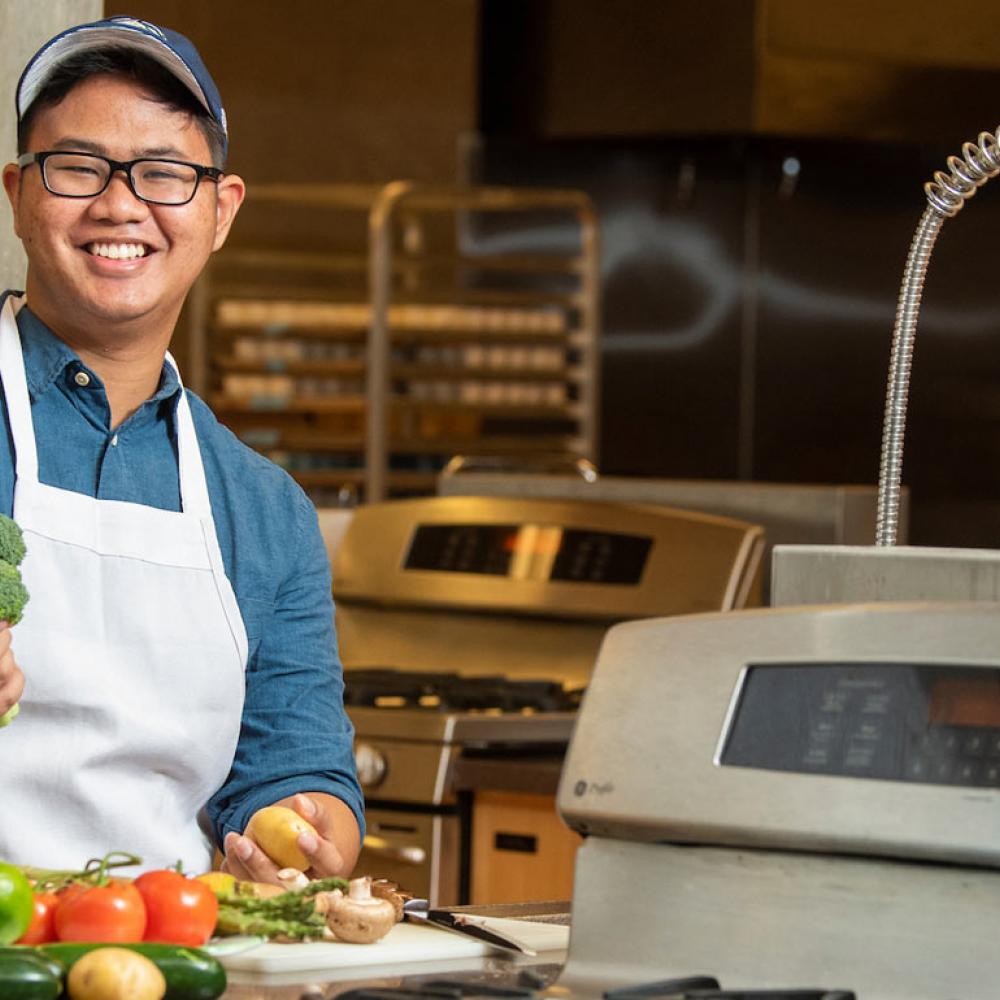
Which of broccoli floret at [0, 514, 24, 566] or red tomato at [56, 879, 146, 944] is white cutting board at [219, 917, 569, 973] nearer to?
red tomato at [56, 879, 146, 944]

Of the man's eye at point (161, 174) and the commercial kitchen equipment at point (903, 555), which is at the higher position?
the man's eye at point (161, 174)

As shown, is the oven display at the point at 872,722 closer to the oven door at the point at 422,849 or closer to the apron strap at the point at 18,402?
the apron strap at the point at 18,402

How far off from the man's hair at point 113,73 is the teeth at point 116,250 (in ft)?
0.45

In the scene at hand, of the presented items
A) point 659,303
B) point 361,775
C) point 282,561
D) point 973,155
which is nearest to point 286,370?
point 659,303

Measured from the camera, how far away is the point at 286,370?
6.72 metres

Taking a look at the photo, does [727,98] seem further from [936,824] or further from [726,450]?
[936,824]

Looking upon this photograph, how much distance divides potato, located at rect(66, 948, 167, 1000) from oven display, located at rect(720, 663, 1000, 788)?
397 mm

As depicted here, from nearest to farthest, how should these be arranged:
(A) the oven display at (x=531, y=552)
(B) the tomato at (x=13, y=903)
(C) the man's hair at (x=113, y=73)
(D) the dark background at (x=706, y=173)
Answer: (B) the tomato at (x=13, y=903) → (C) the man's hair at (x=113, y=73) → (A) the oven display at (x=531, y=552) → (D) the dark background at (x=706, y=173)

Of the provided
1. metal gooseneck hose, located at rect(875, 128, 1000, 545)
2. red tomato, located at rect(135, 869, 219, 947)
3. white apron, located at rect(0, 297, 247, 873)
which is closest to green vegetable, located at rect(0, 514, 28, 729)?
white apron, located at rect(0, 297, 247, 873)

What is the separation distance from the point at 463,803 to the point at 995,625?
2075 millimetres

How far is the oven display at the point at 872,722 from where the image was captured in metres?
1.22

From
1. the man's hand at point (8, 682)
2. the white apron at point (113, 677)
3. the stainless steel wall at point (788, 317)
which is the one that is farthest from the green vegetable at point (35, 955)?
the stainless steel wall at point (788, 317)

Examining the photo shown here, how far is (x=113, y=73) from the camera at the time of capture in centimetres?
190

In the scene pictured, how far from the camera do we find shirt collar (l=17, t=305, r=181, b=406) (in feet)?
6.24
